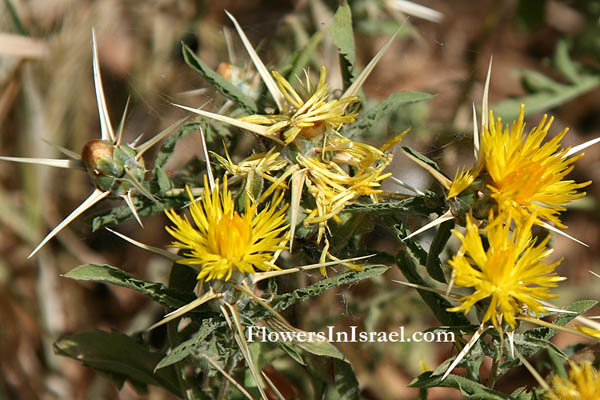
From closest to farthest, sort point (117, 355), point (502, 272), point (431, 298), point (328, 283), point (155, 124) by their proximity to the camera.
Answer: point (502, 272) < point (328, 283) < point (431, 298) < point (117, 355) < point (155, 124)

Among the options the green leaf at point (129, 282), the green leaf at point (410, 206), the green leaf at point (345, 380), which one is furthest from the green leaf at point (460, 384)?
the green leaf at point (129, 282)

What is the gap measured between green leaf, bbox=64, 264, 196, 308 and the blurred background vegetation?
652 mm

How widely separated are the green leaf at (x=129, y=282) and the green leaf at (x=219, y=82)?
461mm

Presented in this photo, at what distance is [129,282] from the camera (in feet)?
3.91

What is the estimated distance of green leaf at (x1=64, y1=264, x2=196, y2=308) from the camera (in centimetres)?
118

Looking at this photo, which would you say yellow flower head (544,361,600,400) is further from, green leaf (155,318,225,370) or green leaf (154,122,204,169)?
green leaf (154,122,204,169)

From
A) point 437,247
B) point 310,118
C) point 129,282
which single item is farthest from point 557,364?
point 129,282

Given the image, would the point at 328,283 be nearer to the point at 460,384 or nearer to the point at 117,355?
the point at 460,384

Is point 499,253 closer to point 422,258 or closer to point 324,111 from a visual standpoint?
point 422,258

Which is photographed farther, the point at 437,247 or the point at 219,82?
the point at 219,82

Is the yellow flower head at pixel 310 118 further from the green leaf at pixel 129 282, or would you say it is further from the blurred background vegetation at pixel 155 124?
the blurred background vegetation at pixel 155 124

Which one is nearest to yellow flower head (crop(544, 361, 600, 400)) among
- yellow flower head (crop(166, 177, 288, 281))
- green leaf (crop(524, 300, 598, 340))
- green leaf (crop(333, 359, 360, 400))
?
green leaf (crop(524, 300, 598, 340))

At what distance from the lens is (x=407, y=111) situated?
2117 millimetres

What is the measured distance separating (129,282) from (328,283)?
39 centimetres
